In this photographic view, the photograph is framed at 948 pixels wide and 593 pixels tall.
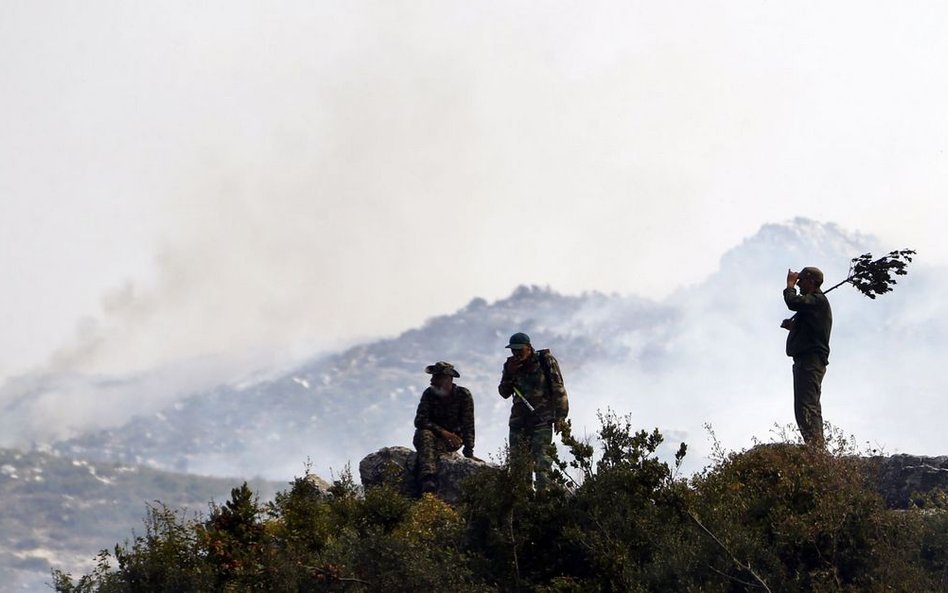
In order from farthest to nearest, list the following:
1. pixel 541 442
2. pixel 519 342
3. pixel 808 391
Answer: pixel 519 342
pixel 541 442
pixel 808 391

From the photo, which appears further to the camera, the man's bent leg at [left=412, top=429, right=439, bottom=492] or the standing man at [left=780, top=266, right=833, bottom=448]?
the man's bent leg at [left=412, top=429, right=439, bottom=492]

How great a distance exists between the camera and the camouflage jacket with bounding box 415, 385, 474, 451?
893 inches

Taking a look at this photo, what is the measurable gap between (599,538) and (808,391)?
592 cm

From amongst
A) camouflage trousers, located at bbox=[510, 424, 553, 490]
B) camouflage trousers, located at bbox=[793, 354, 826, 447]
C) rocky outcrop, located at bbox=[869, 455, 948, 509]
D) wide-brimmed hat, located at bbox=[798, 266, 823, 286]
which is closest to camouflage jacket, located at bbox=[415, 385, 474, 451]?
camouflage trousers, located at bbox=[510, 424, 553, 490]

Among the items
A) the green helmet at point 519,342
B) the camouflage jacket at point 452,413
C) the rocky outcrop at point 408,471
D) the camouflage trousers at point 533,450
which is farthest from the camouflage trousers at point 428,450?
the green helmet at point 519,342

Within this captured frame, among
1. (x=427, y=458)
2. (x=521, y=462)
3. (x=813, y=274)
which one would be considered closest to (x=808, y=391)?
(x=813, y=274)

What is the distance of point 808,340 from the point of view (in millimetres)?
19719

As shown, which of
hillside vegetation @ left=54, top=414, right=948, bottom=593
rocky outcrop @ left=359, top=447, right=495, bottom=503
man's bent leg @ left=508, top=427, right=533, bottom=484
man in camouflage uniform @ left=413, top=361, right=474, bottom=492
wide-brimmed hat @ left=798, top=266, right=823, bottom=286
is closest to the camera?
hillside vegetation @ left=54, top=414, right=948, bottom=593

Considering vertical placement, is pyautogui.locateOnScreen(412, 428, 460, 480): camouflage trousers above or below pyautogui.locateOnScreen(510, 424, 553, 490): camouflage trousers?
above

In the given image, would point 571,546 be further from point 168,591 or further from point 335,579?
point 168,591

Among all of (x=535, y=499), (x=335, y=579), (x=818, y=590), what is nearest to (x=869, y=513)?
(x=818, y=590)

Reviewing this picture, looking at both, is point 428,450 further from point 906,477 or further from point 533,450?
point 906,477

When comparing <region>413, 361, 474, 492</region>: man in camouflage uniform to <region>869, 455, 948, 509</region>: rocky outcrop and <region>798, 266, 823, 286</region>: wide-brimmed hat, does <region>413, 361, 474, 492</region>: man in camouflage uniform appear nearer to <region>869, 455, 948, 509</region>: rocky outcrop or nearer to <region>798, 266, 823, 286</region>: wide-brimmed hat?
<region>798, 266, 823, 286</region>: wide-brimmed hat

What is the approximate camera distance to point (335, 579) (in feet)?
49.7
